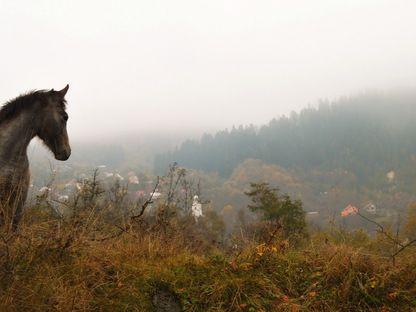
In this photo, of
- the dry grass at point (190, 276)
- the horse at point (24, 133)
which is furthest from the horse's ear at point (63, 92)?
the dry grass at point (190, 276)

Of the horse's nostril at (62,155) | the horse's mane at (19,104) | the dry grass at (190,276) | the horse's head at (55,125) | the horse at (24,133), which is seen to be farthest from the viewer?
the horse's nostril at (62,155)

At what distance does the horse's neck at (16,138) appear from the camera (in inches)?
206

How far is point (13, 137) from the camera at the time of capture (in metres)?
5.41

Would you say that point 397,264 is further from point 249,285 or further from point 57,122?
point 57,122

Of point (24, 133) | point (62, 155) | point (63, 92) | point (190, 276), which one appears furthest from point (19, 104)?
point (190, 276)

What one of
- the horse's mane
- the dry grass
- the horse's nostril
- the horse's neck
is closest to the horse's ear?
the horse's mane

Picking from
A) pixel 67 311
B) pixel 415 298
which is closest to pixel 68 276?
pixel 67 311

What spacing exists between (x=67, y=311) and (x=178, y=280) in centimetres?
123

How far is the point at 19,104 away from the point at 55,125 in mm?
593

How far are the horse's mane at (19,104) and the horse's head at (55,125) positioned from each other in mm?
143

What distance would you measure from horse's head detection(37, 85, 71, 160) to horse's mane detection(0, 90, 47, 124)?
143 millimetres

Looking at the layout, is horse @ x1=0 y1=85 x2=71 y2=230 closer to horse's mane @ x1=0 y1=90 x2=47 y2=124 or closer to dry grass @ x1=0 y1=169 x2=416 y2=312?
horse's mane @ x1=0 y1=90 x2=47 y2=124

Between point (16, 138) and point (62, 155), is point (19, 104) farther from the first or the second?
point (62, 155)

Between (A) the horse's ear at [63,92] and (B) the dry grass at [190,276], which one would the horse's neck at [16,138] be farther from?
(B) the dry grass at [190,276]
